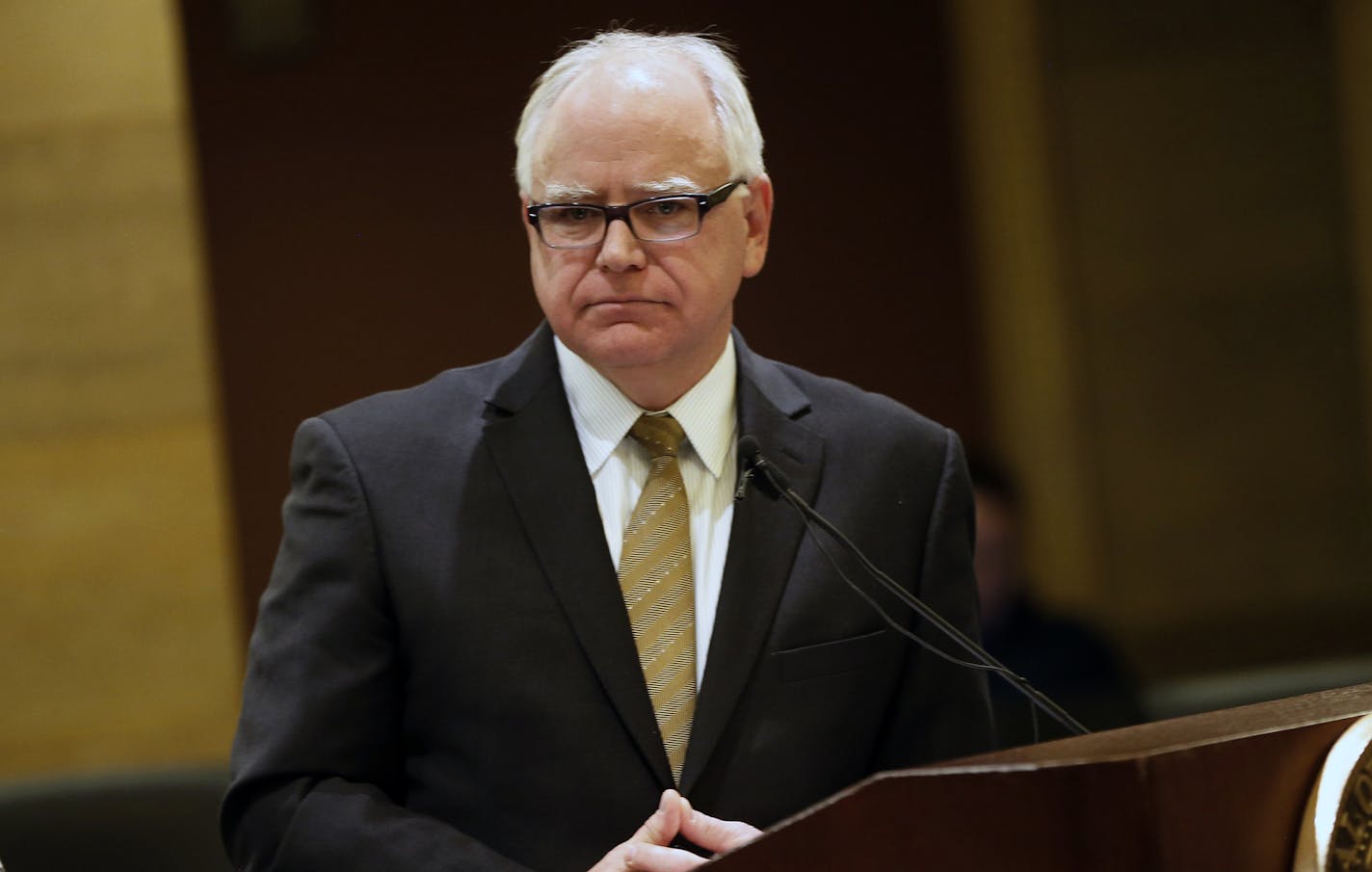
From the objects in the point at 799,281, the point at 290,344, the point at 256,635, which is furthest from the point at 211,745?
the point at 256,635

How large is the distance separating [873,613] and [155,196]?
2225mm

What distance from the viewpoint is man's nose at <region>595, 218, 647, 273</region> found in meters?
1.69

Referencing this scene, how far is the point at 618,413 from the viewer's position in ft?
6.00

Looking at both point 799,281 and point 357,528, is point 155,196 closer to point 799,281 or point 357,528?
point 799,281

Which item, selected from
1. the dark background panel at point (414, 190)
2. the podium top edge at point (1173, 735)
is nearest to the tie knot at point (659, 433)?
the podium top edge at point (1173, 735)

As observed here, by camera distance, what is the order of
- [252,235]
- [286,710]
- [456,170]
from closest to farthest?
[286,710] < [456,170] < [252,235]

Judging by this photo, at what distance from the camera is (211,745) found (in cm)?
355

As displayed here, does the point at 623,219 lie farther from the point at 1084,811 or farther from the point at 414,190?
the point at 414,190

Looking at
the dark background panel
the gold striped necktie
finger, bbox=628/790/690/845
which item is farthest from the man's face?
the dark background panel

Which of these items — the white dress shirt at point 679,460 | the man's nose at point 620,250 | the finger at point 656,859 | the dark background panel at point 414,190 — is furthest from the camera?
the dark background panel at point 414,190

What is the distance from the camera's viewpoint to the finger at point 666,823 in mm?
1555

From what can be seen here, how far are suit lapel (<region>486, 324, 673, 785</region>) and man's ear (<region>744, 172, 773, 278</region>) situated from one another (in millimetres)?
236

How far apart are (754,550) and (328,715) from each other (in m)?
0.46

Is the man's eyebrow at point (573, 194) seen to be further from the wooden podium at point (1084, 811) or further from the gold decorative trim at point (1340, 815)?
the gold decorative trim at point (1340, 815)
